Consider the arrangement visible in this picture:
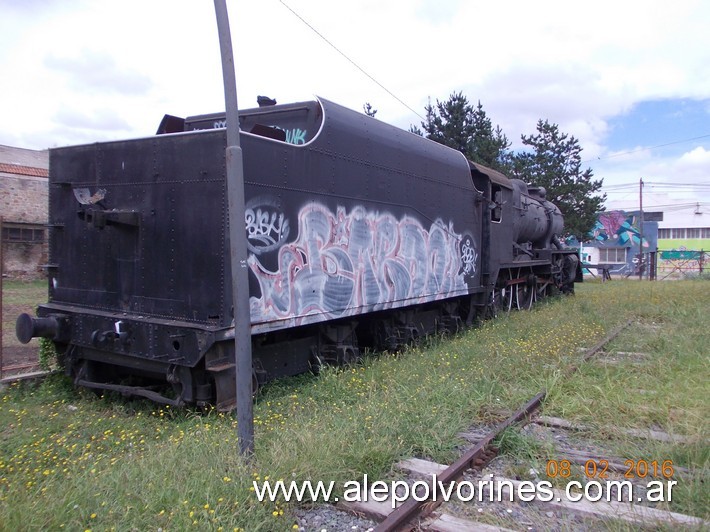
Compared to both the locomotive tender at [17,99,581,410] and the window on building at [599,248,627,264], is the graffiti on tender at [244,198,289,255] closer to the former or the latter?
the locomotive tender at [17,99,581,410]

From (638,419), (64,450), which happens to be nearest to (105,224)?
(64,450)

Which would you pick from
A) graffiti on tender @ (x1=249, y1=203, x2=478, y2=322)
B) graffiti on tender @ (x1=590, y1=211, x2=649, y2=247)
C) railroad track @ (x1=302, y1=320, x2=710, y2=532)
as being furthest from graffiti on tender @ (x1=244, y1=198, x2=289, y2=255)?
graffiti on tender @ (x1=590, y1=211, x2=649, y2=247)

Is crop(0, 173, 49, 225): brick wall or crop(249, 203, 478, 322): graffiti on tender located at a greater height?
crop(0, 173, 49, 225): brick wall

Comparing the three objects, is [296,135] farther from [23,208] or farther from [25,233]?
[23,208]

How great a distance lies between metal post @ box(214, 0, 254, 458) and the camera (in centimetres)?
383

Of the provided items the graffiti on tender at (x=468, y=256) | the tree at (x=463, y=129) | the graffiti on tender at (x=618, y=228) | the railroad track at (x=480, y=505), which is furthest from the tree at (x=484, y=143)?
the graffiti on tender at (x=618, y=228)

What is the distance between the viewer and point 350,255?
22.2 ft

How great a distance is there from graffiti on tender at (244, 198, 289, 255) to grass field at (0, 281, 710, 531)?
154 centimetres

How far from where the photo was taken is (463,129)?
24.3 m

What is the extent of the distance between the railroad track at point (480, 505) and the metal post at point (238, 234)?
0.93m

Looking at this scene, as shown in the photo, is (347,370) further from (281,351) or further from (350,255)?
(350,255)

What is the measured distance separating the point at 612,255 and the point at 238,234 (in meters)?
54.1

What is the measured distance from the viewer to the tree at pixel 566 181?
28.1 metres

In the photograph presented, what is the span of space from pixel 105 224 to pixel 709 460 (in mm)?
5512
